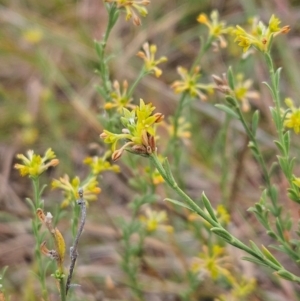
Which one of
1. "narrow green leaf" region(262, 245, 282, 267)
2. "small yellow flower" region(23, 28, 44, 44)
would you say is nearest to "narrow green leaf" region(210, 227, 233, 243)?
"narrow green leaf" region(262, 245, 282, 267)

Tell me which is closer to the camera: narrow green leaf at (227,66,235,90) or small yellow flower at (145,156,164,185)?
narrow green leaf at (227,66,235,90)

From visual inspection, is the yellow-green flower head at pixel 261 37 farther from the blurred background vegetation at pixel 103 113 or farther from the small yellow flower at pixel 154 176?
the blurred background vegetation at pixel 103 113

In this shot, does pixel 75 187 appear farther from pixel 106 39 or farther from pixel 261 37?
pixel 261 37

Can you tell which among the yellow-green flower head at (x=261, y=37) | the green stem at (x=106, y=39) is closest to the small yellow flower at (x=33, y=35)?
the green stem at (x=106, y=39)

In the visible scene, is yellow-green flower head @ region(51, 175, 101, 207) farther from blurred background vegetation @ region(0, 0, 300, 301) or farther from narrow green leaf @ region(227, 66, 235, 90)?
blurred background vegetation @ region(0, 0, 300, 301)

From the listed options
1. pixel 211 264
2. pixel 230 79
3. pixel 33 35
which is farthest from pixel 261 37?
pixel 33 35

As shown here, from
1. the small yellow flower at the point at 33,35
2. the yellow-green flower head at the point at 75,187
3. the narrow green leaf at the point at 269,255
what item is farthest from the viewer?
the small yellow flower at the point at 33,35

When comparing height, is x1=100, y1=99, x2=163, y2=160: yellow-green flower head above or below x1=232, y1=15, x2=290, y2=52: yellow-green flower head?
below

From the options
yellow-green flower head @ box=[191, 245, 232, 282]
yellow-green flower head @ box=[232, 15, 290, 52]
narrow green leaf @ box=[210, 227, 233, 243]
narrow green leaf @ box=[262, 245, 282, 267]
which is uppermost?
yellow-green flower head @ box=[232, 15, 290, 52]

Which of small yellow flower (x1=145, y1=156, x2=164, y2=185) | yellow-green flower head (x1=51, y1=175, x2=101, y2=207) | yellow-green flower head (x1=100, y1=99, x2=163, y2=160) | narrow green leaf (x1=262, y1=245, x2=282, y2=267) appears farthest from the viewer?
small yellow flower (x1=145, y1=156, x2=164, y2=185)
